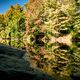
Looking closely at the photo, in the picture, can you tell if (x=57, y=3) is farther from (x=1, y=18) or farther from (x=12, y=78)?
Result: (x=12, y=78)

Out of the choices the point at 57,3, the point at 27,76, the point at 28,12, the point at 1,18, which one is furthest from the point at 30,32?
the point at 27,76

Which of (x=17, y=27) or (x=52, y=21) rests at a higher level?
(x=17, y=27)

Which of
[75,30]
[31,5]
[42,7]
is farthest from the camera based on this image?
[31,5]

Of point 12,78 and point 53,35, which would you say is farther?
point 53,35

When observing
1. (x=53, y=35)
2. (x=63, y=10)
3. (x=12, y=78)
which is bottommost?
(x=12, y=78)

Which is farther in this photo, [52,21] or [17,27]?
[17,27]

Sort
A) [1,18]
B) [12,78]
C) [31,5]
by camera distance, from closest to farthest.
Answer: [12,78] → [31,5] → [1,18]

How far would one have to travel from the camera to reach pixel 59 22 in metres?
43.2

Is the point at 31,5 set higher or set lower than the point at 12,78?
higher

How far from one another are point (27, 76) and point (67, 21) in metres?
35.7

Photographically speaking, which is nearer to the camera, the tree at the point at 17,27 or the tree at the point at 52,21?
the tree at the point at 52,21

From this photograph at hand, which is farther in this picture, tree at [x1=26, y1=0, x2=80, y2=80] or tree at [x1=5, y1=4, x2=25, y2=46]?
tree at [x1=5, y1=4, x2=25, y2=46]

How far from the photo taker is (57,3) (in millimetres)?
44438

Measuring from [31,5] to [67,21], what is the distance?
12.2m
